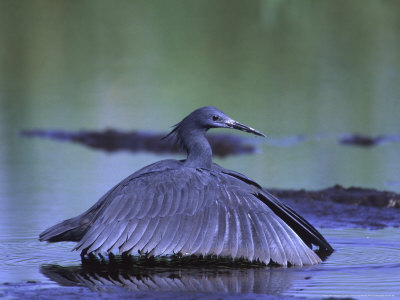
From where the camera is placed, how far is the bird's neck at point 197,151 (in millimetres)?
8695

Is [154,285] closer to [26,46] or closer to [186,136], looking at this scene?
[186,136]

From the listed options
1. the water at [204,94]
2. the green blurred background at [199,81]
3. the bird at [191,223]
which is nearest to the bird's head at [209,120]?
the bird at [191,223]

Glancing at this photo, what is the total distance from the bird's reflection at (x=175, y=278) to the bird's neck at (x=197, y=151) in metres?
1.22

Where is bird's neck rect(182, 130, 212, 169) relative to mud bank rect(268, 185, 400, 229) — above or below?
above

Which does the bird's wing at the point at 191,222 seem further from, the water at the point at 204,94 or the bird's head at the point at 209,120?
the bird's head at the point at 209,120

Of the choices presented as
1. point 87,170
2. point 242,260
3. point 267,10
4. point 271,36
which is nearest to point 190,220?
point 242,260

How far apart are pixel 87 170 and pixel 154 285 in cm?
587

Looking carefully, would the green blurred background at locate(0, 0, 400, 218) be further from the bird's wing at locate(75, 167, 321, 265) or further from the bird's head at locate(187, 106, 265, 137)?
the bird's wing at locate(75, 167, 321, 265)

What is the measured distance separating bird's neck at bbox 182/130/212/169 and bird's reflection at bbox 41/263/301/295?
4.01ft

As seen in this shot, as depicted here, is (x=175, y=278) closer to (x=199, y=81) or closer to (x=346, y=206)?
(x=346, y=206)

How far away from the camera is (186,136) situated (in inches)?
346

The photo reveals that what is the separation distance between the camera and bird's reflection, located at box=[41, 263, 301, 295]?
23.1 ft

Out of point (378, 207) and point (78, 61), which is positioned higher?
point (78, 61)

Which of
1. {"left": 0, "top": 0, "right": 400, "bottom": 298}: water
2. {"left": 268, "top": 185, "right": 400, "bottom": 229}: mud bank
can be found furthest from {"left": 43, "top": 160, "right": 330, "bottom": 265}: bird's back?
{"left": 268, "top": 185, "right": 400, "bottom": 229}: mud bank
